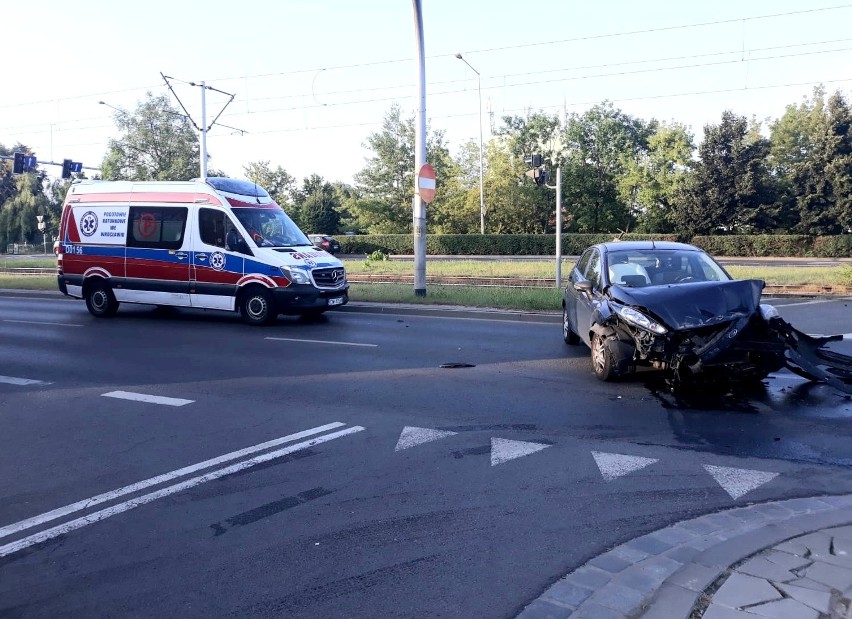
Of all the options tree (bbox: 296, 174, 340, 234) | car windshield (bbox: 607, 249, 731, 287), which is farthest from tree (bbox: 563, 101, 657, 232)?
car windshield (bbox: 607, 249, 731, 287)

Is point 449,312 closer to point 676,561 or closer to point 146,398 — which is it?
point 146,398

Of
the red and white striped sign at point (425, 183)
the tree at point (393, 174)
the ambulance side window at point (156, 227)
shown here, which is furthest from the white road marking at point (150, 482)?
the tree at point (393, 174)

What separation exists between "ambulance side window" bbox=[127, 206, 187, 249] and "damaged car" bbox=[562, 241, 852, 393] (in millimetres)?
9265

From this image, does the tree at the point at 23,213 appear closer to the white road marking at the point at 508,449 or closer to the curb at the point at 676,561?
the white road marking at the point at 508,449

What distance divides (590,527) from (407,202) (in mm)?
56676

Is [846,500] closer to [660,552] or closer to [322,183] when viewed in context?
Result: [660,552]

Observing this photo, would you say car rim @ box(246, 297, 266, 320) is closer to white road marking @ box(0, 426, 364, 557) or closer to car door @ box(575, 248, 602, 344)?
car door @ box(575, 248, 602, 344)

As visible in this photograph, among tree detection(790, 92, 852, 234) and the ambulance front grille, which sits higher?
tree detection(790, 92, 852, 234)

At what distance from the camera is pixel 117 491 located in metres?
5.24

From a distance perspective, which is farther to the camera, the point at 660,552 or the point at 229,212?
the point at 229,212

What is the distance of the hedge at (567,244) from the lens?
44.3 meters

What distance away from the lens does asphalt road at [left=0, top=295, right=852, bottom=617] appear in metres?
3.85

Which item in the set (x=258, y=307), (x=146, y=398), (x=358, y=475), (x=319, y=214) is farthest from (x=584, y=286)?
(x=319, y=214)

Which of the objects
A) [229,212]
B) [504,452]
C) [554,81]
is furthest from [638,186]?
[504,452]
